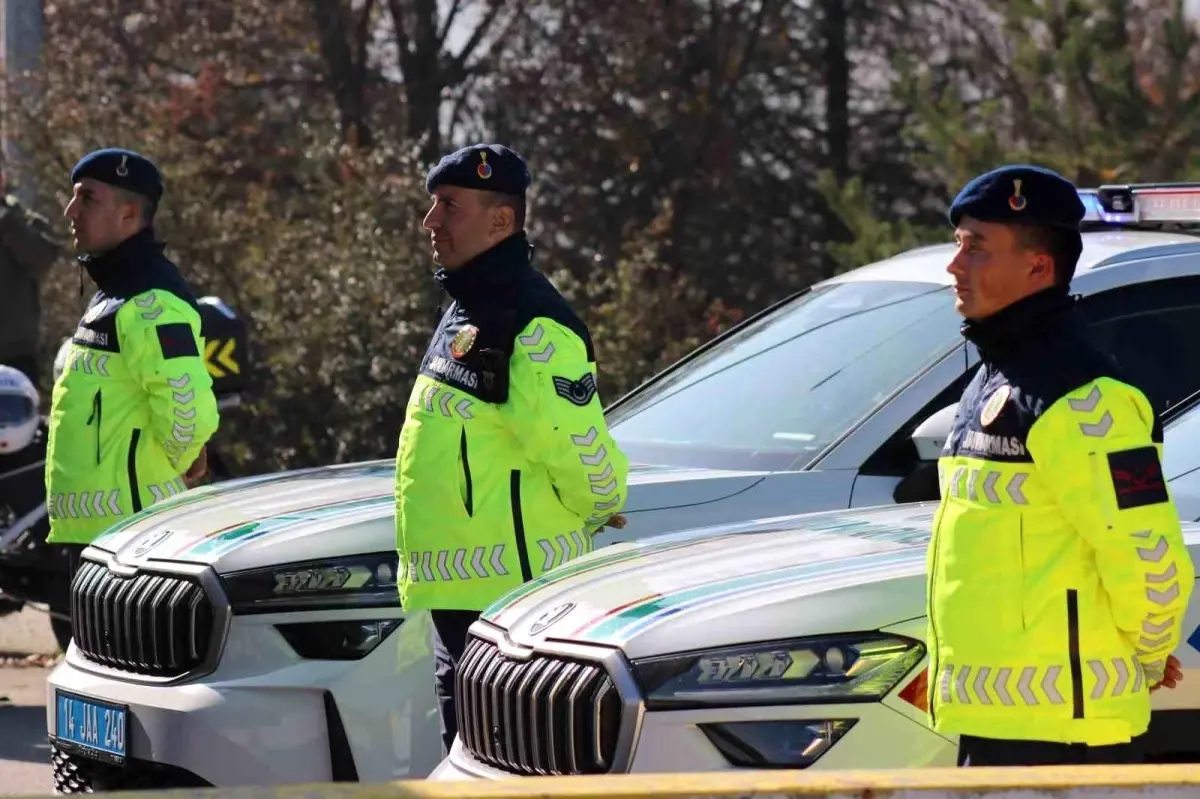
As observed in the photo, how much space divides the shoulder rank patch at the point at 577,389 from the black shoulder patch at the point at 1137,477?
1.54 m

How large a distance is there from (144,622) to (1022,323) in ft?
8.84

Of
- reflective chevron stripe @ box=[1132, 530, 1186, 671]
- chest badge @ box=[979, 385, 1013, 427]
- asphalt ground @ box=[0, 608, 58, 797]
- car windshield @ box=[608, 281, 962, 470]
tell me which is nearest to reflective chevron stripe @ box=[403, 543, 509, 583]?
car windshield @ box=[608, 281, 962, 470]

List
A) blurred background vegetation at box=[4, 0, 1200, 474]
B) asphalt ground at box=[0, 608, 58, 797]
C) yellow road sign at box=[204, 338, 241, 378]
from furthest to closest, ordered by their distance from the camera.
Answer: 1. blurred background vegetation at box=[4, 0, 1200, 474]
2. yellow road sign at box=[204, 338, 241, 378]
3. asphalt ground at box=[0, 608, 58, 797]

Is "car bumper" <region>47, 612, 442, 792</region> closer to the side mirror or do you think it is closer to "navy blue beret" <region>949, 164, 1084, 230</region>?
the side mirror

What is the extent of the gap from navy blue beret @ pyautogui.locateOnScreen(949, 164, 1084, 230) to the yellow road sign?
5.26 metres

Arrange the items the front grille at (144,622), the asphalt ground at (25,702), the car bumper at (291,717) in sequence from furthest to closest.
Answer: the asphalt ground at (25,702), the front grille at (144,622), the car bumper at (291,717)

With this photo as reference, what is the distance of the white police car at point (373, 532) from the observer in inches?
194

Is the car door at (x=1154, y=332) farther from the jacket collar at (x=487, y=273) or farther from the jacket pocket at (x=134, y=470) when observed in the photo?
the jacket pocket at (x=134, y=470)

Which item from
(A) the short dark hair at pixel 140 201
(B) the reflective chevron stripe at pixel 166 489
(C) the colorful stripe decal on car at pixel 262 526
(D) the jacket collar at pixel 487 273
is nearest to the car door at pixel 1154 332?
(D) the jacket collar at pixel 487 273

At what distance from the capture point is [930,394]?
5.34 meters

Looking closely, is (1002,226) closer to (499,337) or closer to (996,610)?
(996,610)

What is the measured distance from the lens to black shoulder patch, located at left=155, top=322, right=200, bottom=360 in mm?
6121

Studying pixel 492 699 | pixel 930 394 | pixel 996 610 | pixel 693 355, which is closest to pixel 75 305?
pixel 693 355

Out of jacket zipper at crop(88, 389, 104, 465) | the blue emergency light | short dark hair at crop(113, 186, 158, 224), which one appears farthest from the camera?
short dark hair at crop(113, 186, 158, 224)
